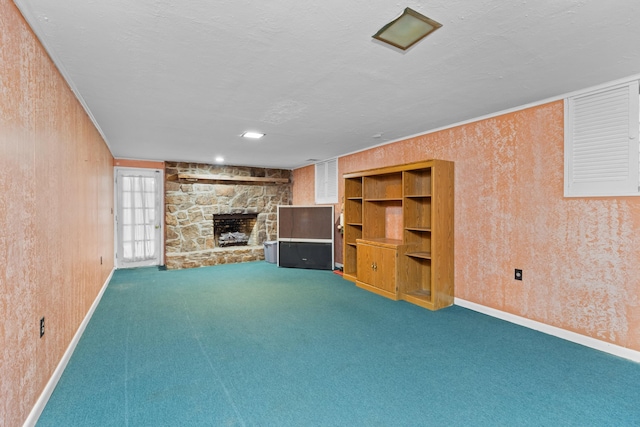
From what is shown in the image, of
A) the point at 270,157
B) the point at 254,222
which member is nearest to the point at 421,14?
the point at 270,157

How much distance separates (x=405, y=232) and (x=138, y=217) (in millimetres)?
5234

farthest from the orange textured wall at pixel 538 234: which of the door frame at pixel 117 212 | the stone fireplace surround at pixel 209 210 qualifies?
the door frame at pixel 117 212

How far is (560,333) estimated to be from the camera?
293 cm

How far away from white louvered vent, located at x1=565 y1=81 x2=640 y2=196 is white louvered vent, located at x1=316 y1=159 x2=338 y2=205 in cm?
394

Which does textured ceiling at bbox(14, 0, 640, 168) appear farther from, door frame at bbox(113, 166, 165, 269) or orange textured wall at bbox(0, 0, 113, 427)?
door frame at bbox(113, 166, 165, 269)

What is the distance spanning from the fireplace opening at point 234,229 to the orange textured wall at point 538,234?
4862mm

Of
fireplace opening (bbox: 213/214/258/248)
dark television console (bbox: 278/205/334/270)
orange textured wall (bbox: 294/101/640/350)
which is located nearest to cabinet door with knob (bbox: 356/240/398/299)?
orange textured wall (bbox: 294/101/640/350)

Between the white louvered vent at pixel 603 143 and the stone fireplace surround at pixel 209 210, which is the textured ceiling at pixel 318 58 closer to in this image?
the white louvered vent at pixel 603 143

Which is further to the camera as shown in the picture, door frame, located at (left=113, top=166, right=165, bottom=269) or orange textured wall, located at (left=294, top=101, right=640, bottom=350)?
door frame, located at (left=113, top=166, right=165, bottom=269)

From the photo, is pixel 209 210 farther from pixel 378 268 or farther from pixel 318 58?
pixel 318 58

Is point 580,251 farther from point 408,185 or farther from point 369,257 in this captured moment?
point 369,257

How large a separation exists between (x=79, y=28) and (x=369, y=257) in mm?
3898

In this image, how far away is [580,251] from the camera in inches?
111

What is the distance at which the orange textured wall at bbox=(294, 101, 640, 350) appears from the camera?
262 centimetres
